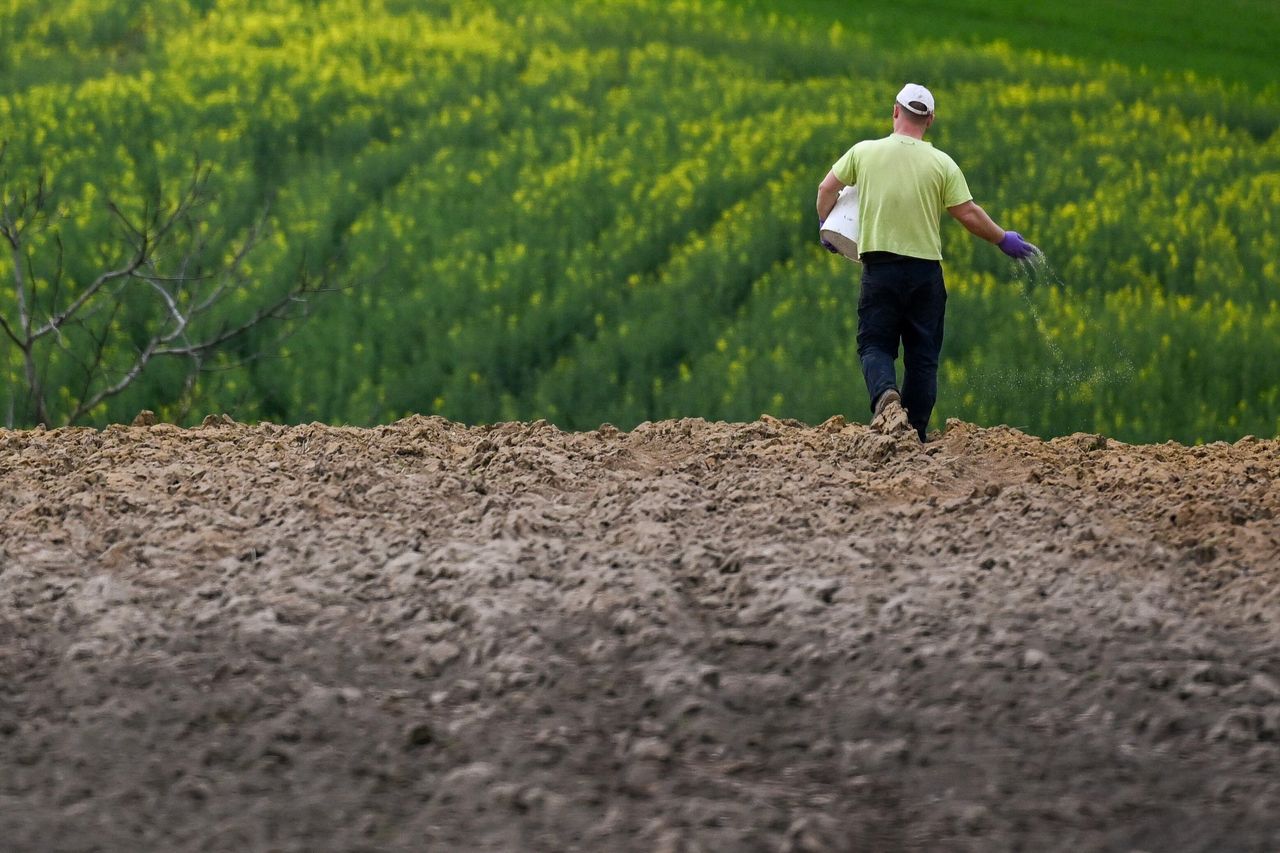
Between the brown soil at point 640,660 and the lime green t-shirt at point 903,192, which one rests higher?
the lime green t-shirt at point 903,192

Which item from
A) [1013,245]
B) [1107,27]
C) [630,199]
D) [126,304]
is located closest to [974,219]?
[1013,245]

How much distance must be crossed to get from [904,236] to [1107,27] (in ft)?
39.0

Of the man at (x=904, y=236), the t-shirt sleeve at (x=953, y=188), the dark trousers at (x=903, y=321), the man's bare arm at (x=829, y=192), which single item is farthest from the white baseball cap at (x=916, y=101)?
the dark trousers at (x=903, y=321)

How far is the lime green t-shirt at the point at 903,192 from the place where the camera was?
6477mm

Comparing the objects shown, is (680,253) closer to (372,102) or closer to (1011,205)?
(1011,205)

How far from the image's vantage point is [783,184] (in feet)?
41.1

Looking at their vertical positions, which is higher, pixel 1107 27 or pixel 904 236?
pixel 1107 27

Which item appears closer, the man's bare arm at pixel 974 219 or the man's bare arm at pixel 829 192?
the man's bare arm at pixel 974 219

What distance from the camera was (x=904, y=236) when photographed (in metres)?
6.53

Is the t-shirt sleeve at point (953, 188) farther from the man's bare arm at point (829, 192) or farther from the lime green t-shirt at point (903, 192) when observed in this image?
the man's bare arm at point (829, 192)

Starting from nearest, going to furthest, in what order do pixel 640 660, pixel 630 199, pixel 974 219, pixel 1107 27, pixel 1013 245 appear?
pixel 640 660 → pixel 974 219 → pixel 1013 245 → pixel 630 199 → pixel 1107 27

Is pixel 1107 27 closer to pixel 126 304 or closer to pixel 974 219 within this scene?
pixel 126 304

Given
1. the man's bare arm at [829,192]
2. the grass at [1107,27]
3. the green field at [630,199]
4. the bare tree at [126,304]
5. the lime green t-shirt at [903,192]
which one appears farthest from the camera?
the grass at [1107,27]

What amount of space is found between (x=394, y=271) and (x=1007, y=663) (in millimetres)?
8496
